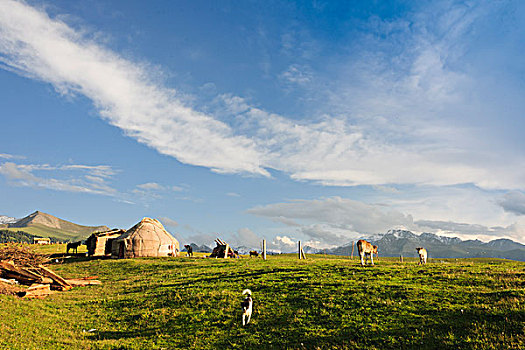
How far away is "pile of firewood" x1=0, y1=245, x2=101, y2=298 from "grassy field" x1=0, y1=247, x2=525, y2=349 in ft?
7.42

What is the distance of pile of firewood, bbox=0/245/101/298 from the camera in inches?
1018

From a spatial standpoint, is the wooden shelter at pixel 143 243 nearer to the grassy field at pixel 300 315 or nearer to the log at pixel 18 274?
the log at pixel 18 274

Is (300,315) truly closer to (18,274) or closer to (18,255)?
(18,274)

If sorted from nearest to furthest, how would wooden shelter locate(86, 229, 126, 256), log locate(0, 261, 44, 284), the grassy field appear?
the grassy field
log locate(0, 261, 44, 284)
wooden shelter locate(86, 229, 126, 256)

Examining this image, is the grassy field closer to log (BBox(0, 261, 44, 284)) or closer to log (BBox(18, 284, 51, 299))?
log (BBox(18, 284, 51, 299))

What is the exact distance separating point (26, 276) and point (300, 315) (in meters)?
26.4

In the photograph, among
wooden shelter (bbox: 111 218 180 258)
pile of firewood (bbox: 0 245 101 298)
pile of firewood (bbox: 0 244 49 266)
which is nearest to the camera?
pile of firewood (bbox: 0 245 101 298)

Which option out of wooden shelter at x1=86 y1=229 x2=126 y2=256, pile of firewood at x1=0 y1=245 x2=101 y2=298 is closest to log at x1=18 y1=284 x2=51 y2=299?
pile of firewood at x1=0 y1=245 x2=101 y2=298

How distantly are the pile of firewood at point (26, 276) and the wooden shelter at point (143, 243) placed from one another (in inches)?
1064

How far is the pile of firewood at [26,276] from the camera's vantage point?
84.8 feet

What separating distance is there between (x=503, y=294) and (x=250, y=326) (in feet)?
46.4

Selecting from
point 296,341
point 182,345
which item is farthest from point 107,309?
point 296,341

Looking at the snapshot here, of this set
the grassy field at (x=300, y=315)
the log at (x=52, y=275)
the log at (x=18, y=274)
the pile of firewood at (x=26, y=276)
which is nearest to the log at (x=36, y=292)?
the pile of firewood at (x=26, y=276)

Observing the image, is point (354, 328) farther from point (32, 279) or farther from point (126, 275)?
point (126, 275)
